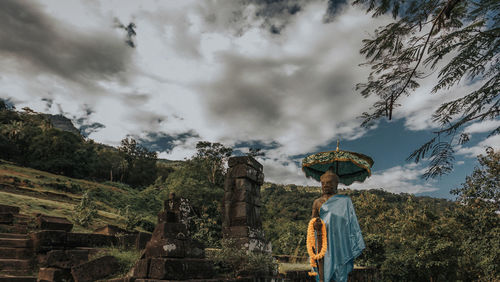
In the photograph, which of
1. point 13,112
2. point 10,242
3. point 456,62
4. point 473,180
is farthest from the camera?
point 13,112

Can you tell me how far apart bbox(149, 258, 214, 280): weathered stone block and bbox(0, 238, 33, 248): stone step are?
4012 mm

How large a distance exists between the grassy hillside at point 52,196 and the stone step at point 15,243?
3159mm

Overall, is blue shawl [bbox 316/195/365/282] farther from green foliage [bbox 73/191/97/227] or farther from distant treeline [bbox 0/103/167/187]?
distant treeline [bbox 0/103/167/187]

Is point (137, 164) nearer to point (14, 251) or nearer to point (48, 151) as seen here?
point (48, 151)

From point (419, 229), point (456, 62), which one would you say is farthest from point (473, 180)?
point (456, 62)

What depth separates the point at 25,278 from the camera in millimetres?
5070

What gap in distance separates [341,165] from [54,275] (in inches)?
244

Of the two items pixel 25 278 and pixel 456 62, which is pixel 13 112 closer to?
pixel 25 278

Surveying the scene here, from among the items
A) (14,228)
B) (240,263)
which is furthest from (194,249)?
(14,228)

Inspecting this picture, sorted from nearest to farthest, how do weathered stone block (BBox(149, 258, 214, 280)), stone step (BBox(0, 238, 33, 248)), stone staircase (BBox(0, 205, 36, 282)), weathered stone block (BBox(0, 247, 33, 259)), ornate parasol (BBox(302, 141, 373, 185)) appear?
weathered stone block (BBox(149, 258, 214, 280)), ornate parasol (BBox(302, 141, 373, 185)), stone staircase (BBox(0, 205, 36, 282)), weathered stone block (BBox(0, 247, 33, 259)), stone step (BBox(0, 238, 33, 248))

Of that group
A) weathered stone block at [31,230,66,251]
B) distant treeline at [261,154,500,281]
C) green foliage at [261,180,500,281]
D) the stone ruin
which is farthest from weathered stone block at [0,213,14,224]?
distant treeline at [261,154,500,281]

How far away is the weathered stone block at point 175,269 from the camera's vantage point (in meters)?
4.15

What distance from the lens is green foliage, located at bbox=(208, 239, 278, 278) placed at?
5473 mm

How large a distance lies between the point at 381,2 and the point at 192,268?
5.86 m
